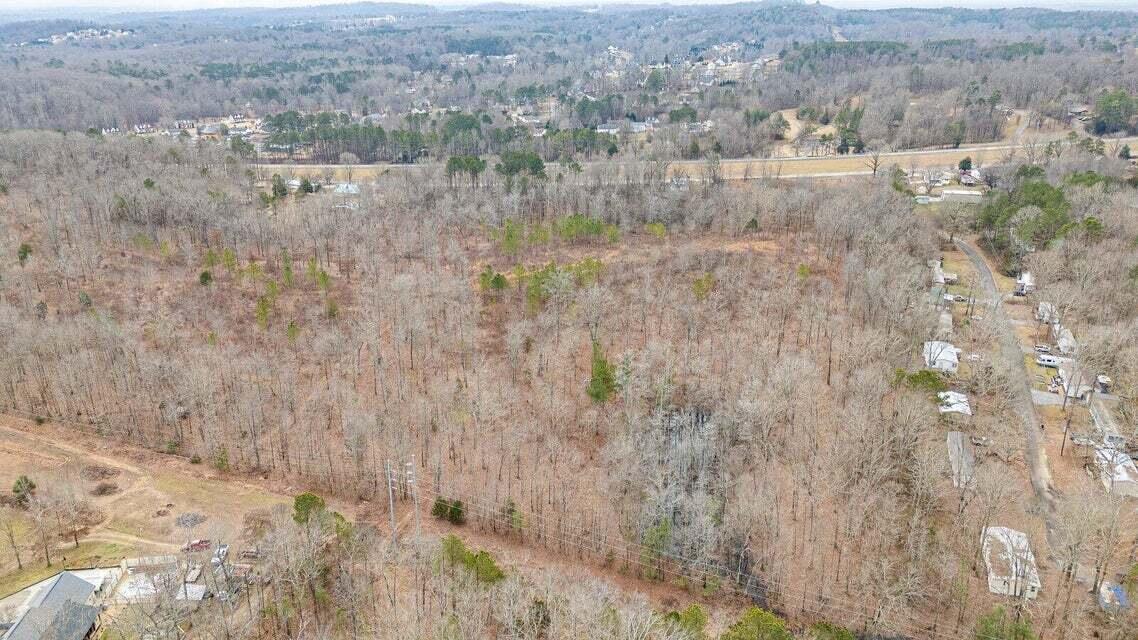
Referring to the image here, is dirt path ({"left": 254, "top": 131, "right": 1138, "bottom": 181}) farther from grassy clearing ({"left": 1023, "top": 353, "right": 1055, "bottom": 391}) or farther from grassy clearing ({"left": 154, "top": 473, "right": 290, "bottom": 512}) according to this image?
grassy clearing ({"left": 154, "top": 473, "right": 290, "bottom": 512})


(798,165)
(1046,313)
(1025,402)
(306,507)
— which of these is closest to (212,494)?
(306,507)

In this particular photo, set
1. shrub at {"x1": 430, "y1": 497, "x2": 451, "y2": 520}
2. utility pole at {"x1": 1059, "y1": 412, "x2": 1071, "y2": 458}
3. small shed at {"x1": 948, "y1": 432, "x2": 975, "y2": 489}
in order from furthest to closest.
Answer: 1. utility pole at {"x1": 1059, "y1": 412, "x2": 1071, "y2": 458}
2. small shed at {"x1": 948, "y1": 432, "x2": 975, "y2": 489}
3. shrub at {"x1": 430, "y1": 497, "x2": 451, "y2": 520}

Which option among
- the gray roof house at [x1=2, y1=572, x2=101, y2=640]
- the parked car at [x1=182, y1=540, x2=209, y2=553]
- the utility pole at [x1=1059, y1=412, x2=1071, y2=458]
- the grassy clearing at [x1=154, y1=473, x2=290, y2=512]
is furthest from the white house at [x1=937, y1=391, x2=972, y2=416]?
the gray roof house at [x1=2, y1=572, x2=101, y2=640]

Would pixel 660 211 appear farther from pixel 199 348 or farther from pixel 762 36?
pixel 762 36

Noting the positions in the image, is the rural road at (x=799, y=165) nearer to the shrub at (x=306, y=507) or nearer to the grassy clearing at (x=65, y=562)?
the grassy clearing at (x=65, y=562)

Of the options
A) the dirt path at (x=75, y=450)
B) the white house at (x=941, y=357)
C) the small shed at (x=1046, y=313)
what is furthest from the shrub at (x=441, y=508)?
the small shed at (x=1046, y=313)

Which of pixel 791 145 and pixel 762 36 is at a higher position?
pixel 762 36

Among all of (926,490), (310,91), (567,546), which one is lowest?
(567,546)

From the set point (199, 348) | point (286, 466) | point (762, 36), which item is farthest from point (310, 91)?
point (762, 36)
